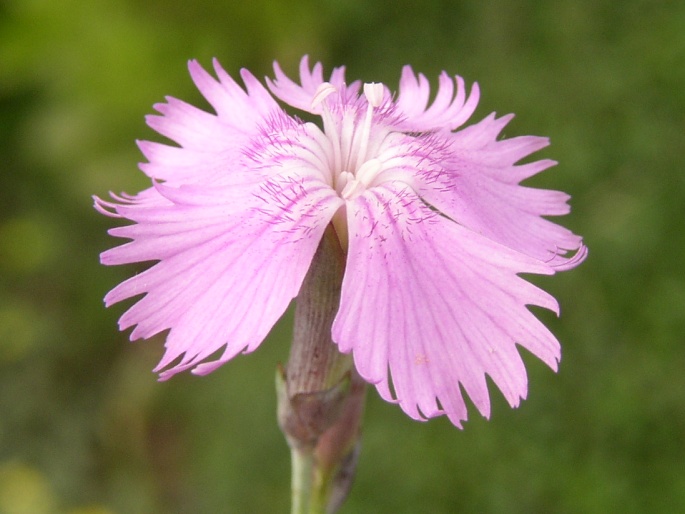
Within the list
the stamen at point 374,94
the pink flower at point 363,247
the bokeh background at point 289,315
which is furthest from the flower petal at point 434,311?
the bokeh background at point 289,315

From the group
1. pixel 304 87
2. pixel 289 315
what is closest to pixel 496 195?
pixel 304 87

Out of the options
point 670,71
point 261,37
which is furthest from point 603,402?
point 261,37

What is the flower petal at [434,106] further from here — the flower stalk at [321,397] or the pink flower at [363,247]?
the flower stalk at [321,397]

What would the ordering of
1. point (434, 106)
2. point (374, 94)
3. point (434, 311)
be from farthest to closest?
point (434, 106)
point (374, 94)
point (434, 311)

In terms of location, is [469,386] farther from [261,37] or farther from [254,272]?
[261,37]

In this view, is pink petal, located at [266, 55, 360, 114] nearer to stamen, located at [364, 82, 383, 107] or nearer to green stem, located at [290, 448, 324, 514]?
stamen, located at [364, 82, 383, 107]

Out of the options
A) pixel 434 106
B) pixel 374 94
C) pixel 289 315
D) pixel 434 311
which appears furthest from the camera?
pixel 289 315

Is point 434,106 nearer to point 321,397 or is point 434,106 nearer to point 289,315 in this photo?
point 321,397
